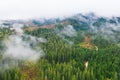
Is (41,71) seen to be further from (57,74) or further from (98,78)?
(98,78)

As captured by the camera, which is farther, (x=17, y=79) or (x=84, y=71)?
(x=84, y=71)

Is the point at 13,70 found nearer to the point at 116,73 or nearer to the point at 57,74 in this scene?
the point at 57,74

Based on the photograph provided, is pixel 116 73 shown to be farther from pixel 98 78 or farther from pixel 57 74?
pixel 57 74

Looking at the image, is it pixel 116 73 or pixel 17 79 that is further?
pixel 116 73

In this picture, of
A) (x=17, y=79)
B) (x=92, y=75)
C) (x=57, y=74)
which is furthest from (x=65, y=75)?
(x=17, y=79)

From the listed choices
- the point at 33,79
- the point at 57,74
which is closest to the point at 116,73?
the point at 57,74

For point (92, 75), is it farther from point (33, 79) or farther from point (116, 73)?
point (33, 79)

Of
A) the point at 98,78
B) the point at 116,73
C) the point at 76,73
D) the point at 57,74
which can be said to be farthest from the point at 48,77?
the point at 116,73
